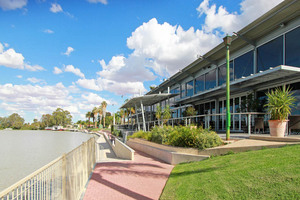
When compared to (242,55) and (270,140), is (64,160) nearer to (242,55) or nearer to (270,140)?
(270,140)

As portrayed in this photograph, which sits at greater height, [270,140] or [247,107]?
[247,107]

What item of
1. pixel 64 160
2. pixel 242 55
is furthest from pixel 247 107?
pixel 64 160

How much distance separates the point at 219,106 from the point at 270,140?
34.1 ft

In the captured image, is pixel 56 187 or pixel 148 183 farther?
pixel 148 183

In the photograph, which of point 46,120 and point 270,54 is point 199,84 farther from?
point 46,120

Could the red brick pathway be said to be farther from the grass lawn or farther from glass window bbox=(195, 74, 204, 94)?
glass window bbox=(195, 74, 204, 94)

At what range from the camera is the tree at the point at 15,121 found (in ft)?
532

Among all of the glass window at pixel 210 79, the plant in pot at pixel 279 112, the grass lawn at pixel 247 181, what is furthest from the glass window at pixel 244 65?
the grass lawn at pixel 247 181

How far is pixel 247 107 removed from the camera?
13656mm

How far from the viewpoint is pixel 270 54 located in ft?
41.0

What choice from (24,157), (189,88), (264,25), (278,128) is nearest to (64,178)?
(278,128)

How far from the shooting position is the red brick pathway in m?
5.55

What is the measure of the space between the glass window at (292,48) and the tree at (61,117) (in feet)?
544

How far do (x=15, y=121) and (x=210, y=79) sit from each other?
18376cm
